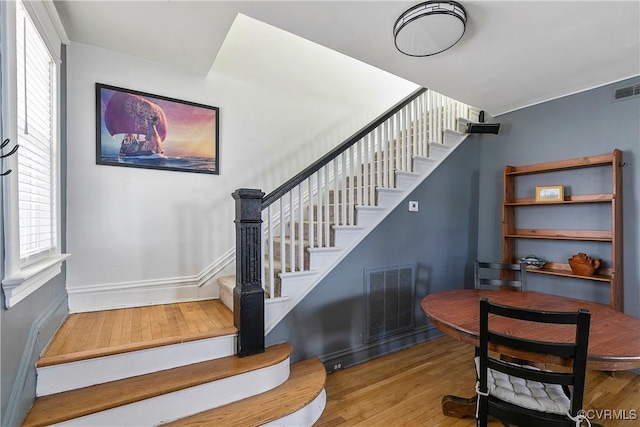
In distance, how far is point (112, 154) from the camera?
2412 mm

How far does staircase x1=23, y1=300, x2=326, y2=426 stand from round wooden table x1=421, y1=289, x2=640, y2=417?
0.98m

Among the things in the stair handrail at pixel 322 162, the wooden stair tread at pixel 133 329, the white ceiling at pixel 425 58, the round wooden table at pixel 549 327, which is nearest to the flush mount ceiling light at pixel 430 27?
the white ceiling at pixel 425 58

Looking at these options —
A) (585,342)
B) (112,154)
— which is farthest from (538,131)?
(112,154)

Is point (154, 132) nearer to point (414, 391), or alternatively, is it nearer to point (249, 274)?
point (249, 274)

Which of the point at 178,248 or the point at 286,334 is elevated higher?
the point at 178,248

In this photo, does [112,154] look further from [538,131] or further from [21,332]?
[538,131]

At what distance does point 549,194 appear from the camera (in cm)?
287

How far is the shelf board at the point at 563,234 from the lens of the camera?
258 centimetres

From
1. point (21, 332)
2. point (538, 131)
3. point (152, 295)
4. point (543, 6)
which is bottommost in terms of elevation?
point (152, 295)

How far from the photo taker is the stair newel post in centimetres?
197

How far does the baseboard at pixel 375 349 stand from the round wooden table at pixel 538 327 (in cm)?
81

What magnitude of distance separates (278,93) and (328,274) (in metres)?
2.09

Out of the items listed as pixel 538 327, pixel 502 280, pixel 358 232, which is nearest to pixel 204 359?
pixel 358 232

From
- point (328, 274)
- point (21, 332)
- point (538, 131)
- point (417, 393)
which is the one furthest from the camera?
point (538, 131)
